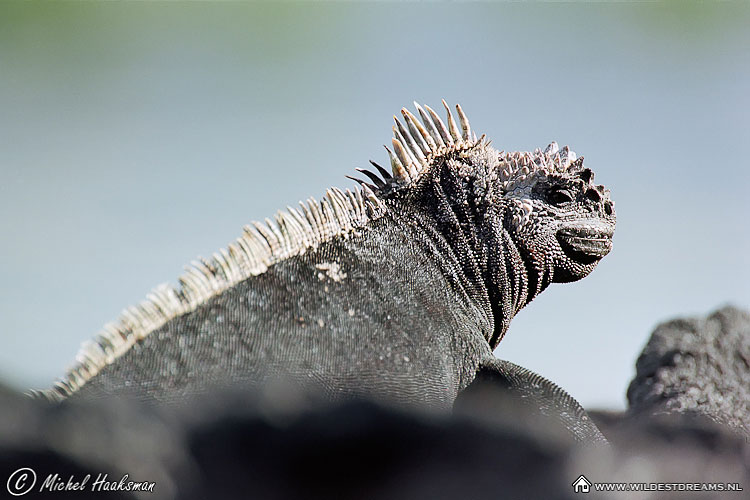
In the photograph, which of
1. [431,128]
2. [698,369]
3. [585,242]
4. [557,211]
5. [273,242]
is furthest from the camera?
[698,369]

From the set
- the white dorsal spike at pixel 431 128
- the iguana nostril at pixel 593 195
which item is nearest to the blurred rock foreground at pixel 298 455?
the white dorsal spike at pixel 431 128

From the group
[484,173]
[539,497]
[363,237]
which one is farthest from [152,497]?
[484,173]

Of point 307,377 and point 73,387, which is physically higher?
point 73,387

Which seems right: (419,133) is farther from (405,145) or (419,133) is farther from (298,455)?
(298,455)

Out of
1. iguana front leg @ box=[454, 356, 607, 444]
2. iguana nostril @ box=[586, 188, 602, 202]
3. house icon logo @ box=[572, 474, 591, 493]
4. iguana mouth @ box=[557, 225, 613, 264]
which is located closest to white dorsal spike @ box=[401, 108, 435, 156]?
iguana mouth @ box=[557, 225, 613, 264]

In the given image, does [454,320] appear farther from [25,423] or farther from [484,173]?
[25,423]

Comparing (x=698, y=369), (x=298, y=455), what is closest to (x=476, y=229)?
(x=298, y=455)

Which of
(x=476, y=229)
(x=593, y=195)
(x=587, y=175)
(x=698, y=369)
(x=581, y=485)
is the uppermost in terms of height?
(x=581, y=485)
